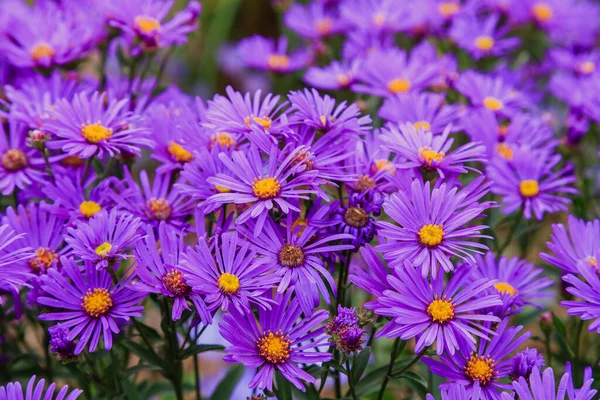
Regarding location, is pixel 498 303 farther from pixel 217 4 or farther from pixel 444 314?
pixel 217 4

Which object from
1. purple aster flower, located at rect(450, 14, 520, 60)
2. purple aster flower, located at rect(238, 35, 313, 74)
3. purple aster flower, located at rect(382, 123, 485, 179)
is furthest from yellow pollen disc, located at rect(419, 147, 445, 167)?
purple aster flower, located at rect(238, 35, 313, 74)

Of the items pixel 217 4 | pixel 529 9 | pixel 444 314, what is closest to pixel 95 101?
pixel 444 314

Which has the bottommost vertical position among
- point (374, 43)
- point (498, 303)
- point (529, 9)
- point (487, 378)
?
point (487, 378)

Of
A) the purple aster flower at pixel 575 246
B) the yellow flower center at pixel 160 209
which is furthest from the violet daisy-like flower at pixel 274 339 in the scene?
the purple aster flower at pixel 575 246

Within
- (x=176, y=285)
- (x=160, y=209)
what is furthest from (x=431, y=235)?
(x=160, y=209)

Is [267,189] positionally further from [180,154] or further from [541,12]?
[541,12]
